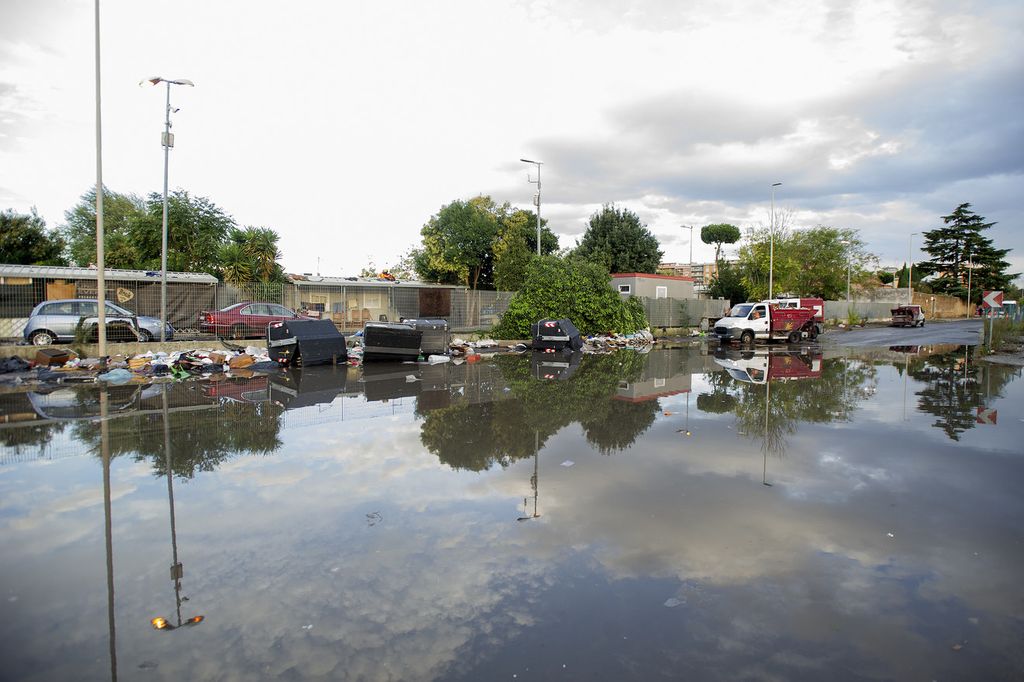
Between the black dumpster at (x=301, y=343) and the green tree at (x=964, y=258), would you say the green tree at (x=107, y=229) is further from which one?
the green tree at (x=964, y=258)

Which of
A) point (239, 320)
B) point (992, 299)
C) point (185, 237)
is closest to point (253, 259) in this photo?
point (185, 237)

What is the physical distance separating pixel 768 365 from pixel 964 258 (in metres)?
76.1

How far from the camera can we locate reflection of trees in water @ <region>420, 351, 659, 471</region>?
24.9 ft

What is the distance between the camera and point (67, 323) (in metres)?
18.4

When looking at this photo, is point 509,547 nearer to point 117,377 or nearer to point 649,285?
point 117,377

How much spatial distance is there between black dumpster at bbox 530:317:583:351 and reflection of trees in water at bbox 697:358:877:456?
7652mm

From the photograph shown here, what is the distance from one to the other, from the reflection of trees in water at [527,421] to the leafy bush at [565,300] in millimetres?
12172

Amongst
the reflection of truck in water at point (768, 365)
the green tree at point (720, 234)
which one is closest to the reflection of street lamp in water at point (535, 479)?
the reflection of truck in water at point (768, 365)

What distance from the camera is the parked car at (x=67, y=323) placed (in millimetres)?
18000

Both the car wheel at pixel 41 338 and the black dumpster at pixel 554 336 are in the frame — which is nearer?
the car wheel at pixel 41 338

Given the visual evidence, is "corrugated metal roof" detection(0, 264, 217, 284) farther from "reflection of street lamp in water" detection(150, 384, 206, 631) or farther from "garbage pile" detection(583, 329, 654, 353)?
"reflection of street lamp in water" detection(150, 384, 206, 631)

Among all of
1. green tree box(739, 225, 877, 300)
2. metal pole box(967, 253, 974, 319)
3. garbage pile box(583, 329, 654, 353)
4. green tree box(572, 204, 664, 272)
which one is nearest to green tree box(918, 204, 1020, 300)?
metal pole box(967, 253, 974, 319)

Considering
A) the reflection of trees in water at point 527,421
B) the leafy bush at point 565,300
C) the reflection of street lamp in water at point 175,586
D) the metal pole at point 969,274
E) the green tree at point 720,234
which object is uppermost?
the green tree at point 720,234

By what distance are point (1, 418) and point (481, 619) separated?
10073 millimetres
